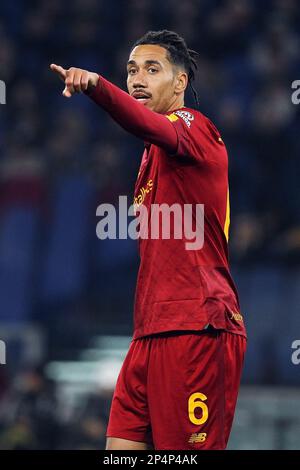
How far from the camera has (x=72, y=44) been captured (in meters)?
10.7

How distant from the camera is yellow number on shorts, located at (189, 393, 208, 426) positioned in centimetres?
369

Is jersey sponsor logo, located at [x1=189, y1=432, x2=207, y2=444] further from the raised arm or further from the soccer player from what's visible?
the raised arm

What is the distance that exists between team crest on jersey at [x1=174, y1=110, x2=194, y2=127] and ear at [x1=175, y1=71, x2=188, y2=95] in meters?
0.25

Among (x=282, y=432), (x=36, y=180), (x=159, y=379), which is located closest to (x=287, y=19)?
(x=36, y=180)

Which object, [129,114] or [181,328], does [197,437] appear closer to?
[181,328]

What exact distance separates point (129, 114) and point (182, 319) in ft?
2.59

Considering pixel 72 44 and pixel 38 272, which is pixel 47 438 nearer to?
pixel 38 272

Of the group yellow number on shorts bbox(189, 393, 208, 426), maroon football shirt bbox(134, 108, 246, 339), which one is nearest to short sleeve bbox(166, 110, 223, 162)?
maroon football shirt bbox(134, 108, 246, 339)

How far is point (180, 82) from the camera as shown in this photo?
4.06 m

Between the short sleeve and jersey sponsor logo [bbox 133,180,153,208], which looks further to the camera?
jersey sponsor logo [bbox 133,180,153,208]

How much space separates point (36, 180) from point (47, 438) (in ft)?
8.47

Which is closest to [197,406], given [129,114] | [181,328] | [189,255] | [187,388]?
[187,388]

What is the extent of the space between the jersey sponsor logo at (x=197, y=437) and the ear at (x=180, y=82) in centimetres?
132

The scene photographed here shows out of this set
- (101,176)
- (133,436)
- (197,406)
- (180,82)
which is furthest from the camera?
(101,176)
